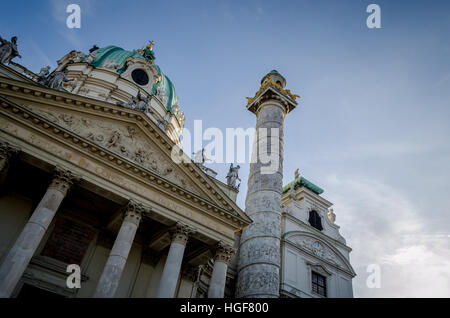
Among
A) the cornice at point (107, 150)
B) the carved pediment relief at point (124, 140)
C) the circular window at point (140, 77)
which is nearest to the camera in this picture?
the cornice at point (107, 150)

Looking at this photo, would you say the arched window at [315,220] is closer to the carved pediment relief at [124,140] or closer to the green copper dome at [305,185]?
the green copper dome at [305,185]

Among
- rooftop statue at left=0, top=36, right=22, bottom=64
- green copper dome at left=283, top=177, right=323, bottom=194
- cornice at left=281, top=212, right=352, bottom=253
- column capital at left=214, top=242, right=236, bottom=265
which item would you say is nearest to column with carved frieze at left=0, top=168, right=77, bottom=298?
rooftop statue at left=0, top=36, right=22, bottom=64

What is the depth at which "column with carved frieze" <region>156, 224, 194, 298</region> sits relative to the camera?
13.3 m

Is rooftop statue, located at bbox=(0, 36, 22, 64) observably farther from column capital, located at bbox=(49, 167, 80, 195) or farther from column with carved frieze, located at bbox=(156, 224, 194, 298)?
column with carved frieze, located at bbox=(156, 224, 194, 298)

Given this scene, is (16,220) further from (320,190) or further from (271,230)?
(320,190)

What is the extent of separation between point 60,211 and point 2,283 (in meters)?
5.33

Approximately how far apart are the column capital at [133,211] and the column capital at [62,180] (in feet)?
7.72

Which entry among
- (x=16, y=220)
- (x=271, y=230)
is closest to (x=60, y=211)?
(x=16, y=220)

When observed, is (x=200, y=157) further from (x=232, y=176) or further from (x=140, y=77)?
(x=140, y=77)

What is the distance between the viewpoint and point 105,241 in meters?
16.3

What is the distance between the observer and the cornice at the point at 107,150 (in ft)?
42.4

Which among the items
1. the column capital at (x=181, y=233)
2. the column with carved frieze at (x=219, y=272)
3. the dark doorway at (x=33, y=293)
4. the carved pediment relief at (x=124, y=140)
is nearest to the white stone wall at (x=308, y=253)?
the column with carved frieze at (x=219, y=272)

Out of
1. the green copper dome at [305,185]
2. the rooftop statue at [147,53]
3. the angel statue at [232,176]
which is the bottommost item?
the angel statue at [232,176]

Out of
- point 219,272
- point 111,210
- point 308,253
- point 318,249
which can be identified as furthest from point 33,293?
point 318,249
